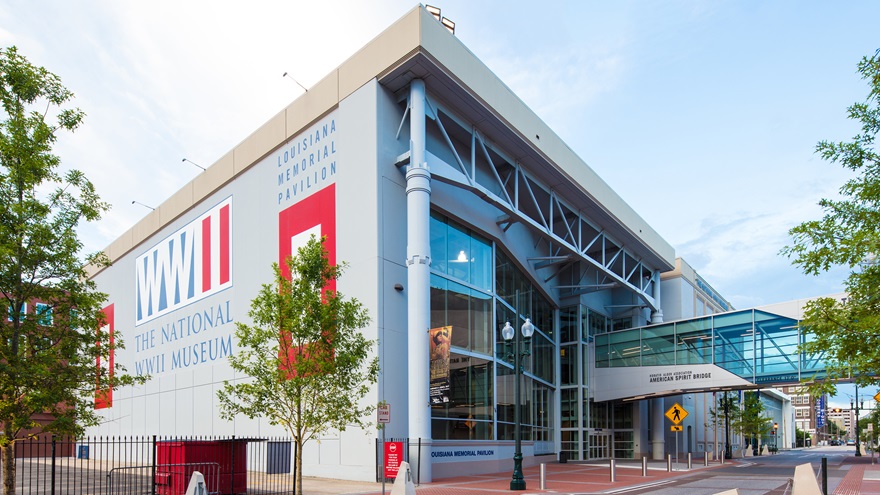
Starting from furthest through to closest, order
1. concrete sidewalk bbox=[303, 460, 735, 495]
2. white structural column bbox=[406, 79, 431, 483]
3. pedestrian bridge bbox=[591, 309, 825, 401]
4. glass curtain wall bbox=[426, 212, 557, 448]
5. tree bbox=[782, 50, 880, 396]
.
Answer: pedestrian bridge bbox=[591, 309, 825, 401] < glass curtain wall bbox=[426, 212, 557, 448] < white structural column bbox=[406, 79, 431, 483] < concrete sidewalk bbox=[303, 460, 735, 495] < tree bbox=[782, 50, 880, 396]

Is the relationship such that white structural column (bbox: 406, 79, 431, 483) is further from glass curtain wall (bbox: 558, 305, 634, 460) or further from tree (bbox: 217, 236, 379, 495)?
glass curtain wall (bbox: 558, 305, 634, 460)

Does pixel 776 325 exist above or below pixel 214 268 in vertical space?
below

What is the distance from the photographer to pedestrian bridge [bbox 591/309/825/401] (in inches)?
1321

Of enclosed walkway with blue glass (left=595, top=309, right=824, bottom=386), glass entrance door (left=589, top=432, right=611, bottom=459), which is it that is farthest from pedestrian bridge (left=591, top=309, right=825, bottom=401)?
glass entrance door (left=589, top=432, right=611, bottom=459)

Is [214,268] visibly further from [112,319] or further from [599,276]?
[599,276]

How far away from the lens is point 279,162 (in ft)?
97.2

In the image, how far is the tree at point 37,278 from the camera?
13742 millimetres

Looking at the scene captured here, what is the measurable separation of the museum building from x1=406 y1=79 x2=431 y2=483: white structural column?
0.07m

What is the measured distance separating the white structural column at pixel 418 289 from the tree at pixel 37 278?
9967 mm

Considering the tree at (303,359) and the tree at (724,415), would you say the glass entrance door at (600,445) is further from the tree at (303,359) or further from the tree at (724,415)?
the tree at (303,359)

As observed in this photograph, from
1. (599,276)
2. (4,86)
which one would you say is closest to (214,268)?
(4,86)

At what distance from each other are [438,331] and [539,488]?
6.48 meters

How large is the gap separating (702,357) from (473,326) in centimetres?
1554

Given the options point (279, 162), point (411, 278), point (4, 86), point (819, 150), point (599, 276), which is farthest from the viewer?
point (599, 276)
